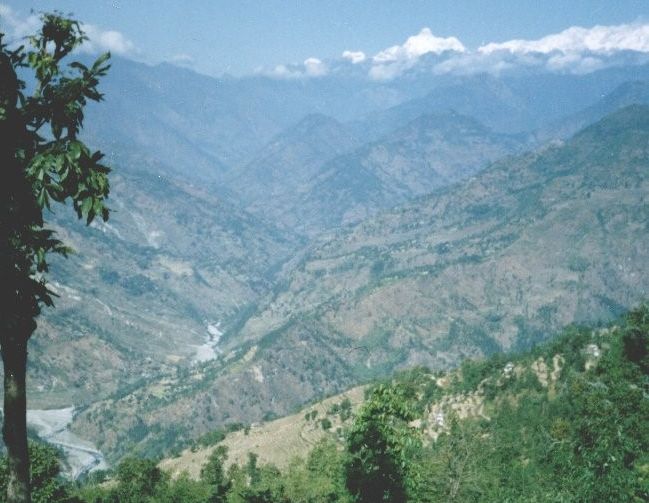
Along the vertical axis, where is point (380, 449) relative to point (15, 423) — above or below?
below

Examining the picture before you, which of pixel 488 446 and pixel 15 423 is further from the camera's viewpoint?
pixel 488 446

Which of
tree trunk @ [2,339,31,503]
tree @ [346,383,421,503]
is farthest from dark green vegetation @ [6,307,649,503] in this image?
tree trunk @ [2,339,31,503]

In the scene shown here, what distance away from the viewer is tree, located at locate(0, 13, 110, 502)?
13367 millimetres

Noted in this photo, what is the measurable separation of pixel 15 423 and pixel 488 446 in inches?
3074

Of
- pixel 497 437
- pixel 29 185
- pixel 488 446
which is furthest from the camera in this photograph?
pixel 497 437

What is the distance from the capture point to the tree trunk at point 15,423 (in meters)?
14.0

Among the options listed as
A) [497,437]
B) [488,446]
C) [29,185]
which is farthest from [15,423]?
[497,437]

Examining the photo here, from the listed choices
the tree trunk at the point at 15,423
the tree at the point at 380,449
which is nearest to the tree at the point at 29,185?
the tree trunk at the point at 15,423

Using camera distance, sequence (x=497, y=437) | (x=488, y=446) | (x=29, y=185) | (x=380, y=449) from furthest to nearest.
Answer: (x=497, y=437) < (x=488, y=446) < (x=380, y=449) < (x=29, y=185)

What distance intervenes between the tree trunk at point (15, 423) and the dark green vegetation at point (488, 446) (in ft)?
61.0

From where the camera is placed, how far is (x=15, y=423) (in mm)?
14070

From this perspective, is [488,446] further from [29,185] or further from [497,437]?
[29,185]

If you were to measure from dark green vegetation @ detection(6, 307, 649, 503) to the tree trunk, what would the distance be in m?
18.6

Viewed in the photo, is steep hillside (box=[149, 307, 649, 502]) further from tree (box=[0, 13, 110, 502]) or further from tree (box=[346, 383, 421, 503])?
tree (box=[0, 13, 110, 502])
